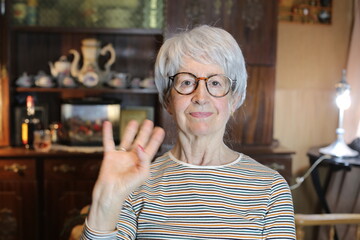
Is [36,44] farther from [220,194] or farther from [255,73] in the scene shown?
[220,194]

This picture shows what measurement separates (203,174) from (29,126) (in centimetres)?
212

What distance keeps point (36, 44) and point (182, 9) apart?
1070 millimetres

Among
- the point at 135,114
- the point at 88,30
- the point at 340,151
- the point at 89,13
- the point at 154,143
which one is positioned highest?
the point at 89,13

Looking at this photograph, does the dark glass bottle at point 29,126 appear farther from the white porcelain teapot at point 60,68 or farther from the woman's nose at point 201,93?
the woman's nose at point 201,93

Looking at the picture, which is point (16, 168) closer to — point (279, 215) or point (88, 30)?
point (88, 30)

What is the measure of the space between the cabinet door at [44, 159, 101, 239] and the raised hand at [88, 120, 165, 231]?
1.95 metres

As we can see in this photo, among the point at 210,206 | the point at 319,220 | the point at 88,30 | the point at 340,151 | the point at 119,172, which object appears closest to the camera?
the point at 119,172

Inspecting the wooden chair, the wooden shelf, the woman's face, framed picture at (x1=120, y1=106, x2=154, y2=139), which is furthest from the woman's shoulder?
framed picture at (x1=120, y1=106, x2=154, y2=139)

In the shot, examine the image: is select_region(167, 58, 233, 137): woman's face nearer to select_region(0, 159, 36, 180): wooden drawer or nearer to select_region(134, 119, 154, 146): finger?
select_region(134, 119, 154, 146): finger

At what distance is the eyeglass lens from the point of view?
133 cm

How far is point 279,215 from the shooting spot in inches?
49.8

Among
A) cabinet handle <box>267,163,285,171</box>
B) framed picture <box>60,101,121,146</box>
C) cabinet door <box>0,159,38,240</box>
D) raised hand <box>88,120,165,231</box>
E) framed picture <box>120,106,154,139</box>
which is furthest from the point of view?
framed picture <box>120,106,154,139</box>

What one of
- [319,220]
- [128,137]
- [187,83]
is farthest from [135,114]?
[128,137]

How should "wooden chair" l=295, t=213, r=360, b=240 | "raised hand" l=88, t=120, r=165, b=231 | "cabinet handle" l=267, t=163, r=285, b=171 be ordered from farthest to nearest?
"cabinet handle" l=267, t=163, r=285, b=171 < "wooden chair" l=295, t=213, r=360, b=240 < "raised hand" l=88, t=120, r=165, b=231
